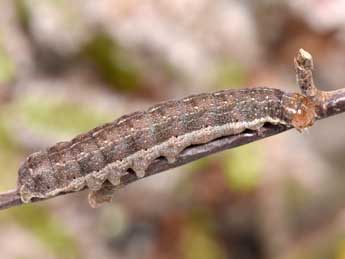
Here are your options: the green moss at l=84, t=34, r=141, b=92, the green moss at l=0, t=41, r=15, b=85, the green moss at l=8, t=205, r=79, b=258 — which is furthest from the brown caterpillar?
the green moss at l=84, t=34, r=141, b=92

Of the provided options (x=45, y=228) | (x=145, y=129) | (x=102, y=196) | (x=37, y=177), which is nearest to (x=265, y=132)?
(x=145, y=129)

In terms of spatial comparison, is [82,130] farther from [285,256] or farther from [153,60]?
[153,60]

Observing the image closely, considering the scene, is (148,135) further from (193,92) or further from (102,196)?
(193,92)

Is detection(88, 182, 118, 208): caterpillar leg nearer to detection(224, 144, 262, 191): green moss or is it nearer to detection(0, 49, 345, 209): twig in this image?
detection(0, 49, 345, 209): twig

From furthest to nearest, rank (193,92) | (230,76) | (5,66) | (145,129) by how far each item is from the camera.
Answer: (193,92), (230,76), (5,66), (145,129)

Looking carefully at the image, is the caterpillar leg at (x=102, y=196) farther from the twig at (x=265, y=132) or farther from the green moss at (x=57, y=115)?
the green moss at (x=57, y=115)

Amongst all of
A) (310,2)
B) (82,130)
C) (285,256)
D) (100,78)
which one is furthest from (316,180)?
(82,130)
